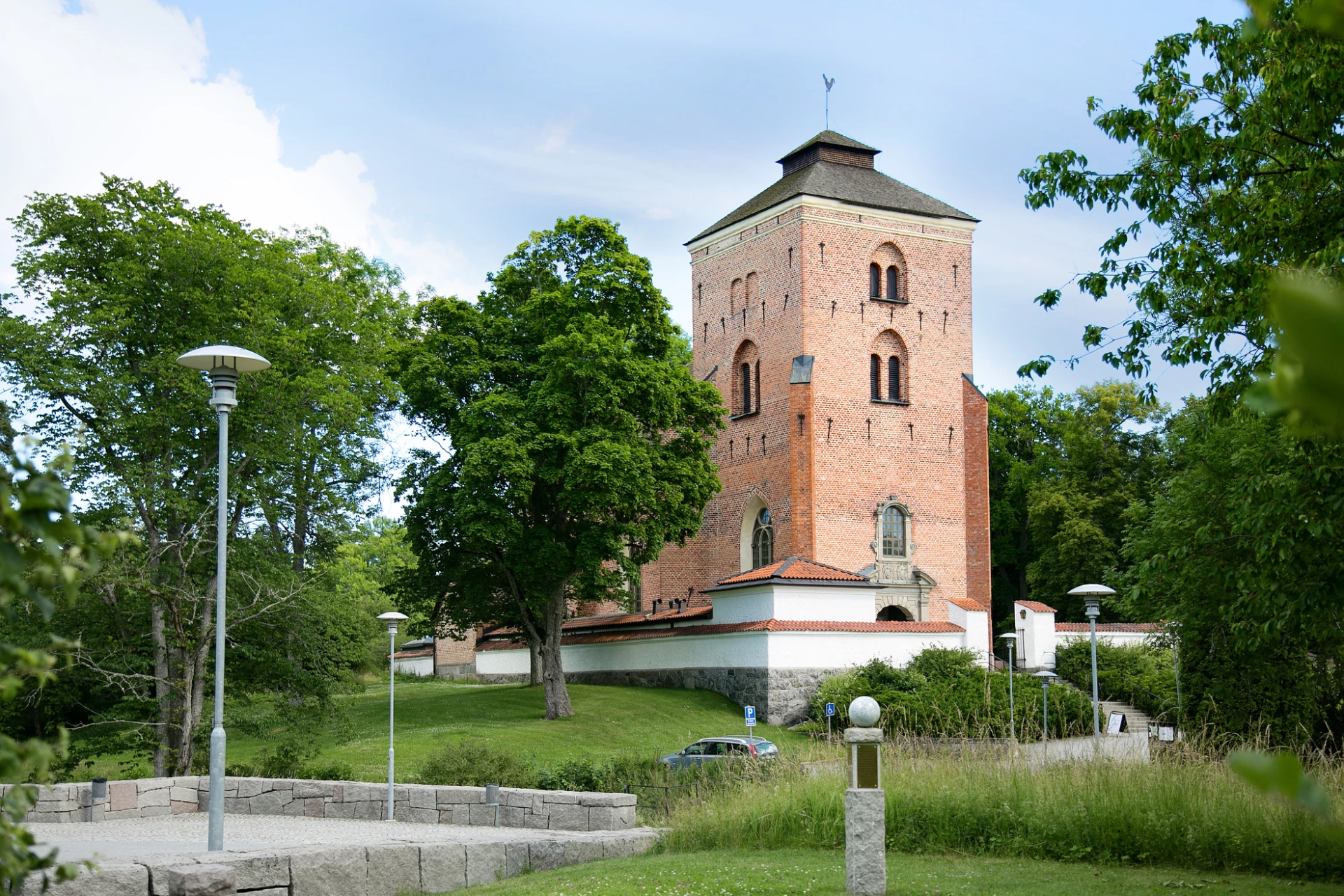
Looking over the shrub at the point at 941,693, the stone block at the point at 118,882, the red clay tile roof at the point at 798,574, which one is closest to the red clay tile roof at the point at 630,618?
the red clay tile roof at the point at 798,574

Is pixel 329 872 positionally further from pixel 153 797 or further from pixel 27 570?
pixel 153 797

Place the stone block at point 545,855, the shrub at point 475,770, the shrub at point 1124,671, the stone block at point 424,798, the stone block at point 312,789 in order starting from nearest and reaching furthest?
the stone block at point 545,855 < the stone block at point 424,798 < the stone block at point 312,789 < the shrub at point 475,770 < the shrub at point 1124,671

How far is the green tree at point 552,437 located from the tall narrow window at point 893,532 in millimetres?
8948

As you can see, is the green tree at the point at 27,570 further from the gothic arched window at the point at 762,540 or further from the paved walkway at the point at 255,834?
the gothic arched window at the point at 762,540

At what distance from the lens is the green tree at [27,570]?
2.34m

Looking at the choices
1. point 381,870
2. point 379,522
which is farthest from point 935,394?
point 379,522

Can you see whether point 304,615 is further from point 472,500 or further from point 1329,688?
point 1329,688

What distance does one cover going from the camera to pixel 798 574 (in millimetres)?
34312

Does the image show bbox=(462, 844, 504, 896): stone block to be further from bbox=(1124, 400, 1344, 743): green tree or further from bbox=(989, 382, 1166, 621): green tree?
bbox=(989, 382, 1166, 621): green tree

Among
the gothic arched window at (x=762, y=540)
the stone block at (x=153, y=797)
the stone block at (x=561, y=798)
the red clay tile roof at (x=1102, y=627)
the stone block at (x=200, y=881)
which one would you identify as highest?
the gothic arched window at (x=762, y=540)

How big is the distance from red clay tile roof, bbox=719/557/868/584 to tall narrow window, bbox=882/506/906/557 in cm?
588

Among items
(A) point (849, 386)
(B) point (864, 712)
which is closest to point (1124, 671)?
(A) point (849, 386)

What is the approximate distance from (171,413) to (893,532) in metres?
26.1

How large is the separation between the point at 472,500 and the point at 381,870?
20703mm
